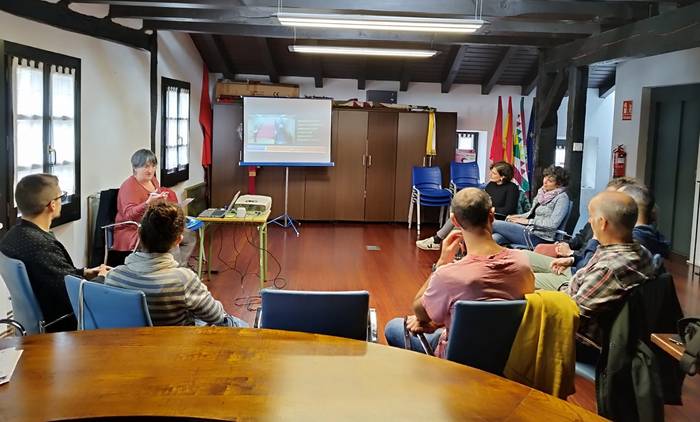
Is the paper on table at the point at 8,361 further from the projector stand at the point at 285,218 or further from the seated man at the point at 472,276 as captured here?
the projector stand at the point at 285,218

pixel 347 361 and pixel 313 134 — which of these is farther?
pixel 313 134

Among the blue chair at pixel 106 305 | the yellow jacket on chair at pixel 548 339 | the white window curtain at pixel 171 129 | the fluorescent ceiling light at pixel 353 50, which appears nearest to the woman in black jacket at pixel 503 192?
the fluorescent ceiling light at pixel 353 50

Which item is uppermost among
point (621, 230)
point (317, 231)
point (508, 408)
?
point (621, 230)

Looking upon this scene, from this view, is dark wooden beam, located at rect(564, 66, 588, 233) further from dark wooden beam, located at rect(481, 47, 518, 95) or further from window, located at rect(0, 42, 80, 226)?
window, located at rect(0, 42, 80, 226)

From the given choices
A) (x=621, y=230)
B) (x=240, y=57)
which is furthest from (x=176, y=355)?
(x=240, y=57)

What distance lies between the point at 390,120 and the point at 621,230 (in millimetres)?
6960

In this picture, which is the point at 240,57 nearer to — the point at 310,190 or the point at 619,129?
the point at 310,190

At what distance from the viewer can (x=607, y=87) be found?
32.9 ft

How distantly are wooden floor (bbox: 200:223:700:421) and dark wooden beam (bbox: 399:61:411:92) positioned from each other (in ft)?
8.19

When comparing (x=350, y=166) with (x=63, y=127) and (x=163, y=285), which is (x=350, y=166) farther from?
(x=163, y=285)

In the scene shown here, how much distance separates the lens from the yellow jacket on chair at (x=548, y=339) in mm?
2334

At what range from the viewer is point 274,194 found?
9398 millimetres

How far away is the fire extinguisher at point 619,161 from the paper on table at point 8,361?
305 inches

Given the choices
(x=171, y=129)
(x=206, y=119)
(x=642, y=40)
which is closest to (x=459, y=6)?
(x=642, y=40)
